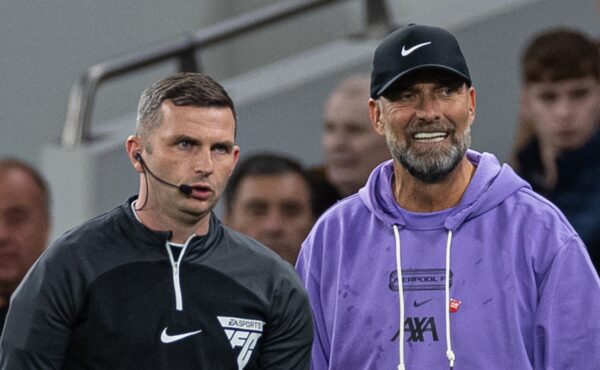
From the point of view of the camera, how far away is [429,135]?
474cm

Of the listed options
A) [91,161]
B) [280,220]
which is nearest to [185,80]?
[280,220]

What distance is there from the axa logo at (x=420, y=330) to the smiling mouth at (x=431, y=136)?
0.50 metres

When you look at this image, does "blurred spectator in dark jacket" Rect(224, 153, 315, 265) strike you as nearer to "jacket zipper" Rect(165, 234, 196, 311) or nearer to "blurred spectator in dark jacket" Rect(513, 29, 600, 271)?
"blurred spectator in dark jacket" Rect(513, 29, 600, 271)

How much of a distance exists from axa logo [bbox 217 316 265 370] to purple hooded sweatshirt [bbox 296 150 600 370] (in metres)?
0.42

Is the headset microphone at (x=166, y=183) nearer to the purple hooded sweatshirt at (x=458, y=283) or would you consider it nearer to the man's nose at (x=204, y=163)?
the man's nose at (x=204, y=163)

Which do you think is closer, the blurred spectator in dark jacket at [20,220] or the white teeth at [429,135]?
the white teeth at [429,135]

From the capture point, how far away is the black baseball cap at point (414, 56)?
4746 mm

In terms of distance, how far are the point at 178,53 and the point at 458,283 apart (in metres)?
3.93

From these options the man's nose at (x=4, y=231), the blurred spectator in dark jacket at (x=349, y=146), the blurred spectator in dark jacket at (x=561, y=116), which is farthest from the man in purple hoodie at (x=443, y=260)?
the man's nose at (x=4, y=231)

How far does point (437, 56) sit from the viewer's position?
475cm

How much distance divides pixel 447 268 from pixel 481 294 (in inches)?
5.3

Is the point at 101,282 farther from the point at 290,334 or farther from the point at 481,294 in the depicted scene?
the point at 481,294

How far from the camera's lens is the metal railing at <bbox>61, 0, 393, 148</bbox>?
8.27 m

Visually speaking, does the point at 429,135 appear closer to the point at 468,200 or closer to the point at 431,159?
the point at 431,159
